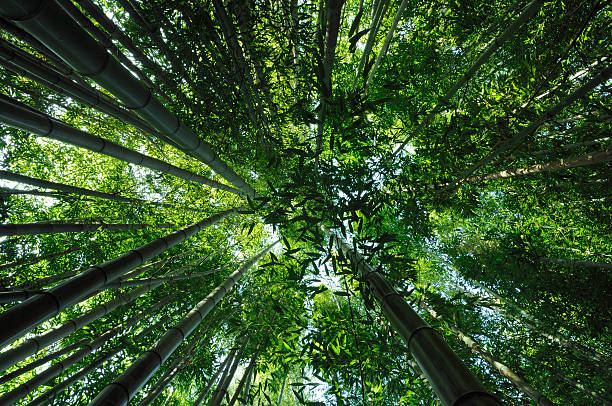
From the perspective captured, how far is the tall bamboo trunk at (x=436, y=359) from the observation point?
2.93 ft

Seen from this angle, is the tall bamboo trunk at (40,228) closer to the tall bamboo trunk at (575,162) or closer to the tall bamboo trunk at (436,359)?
the tall bamboo trunk at (436,359)

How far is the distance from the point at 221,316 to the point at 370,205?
3.65 metres

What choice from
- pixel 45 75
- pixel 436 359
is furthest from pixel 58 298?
pixel 436 359

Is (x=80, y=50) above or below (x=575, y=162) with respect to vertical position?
above

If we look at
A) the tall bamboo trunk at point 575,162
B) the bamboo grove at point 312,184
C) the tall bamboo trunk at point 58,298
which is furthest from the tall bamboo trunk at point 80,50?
the tall bamboo trunk at point 575,162

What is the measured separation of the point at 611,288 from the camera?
11.8ft

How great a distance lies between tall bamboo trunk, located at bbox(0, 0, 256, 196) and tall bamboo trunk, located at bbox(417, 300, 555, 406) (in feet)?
9.06

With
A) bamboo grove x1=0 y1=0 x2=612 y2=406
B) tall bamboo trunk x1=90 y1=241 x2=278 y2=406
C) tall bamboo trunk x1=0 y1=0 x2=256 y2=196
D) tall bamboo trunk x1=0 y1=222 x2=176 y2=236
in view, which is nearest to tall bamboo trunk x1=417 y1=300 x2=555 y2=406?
bamboo grove x1=0 y1=0 x2=612 y2=406

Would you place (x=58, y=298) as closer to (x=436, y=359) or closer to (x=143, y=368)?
(x=143, y=368)

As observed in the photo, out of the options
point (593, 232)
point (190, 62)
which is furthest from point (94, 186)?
point (593, 232)

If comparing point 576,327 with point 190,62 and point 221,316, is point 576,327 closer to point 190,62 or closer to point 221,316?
point 221,316

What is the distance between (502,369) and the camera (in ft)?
8.66

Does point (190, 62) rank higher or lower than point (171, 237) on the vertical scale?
higher

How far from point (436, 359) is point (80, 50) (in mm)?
2142
